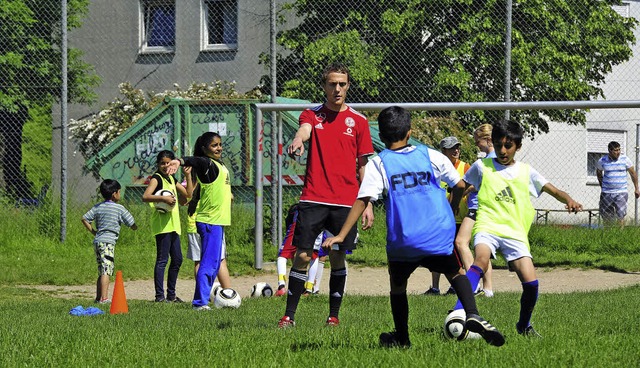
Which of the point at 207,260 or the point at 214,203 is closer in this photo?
the point at 207,260

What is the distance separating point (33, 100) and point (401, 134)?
1155 cm

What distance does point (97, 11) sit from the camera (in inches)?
961

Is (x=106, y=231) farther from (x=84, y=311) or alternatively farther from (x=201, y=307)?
(x=201, y=307)

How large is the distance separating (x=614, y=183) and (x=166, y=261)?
7.64 metres

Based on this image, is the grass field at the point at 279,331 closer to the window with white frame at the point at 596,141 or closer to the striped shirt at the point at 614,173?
the striped shirt at the point at 614,173

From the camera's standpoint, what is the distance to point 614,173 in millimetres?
16141

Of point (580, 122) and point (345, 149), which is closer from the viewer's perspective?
point (345, 149)

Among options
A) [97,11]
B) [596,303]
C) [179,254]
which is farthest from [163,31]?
[596,303]

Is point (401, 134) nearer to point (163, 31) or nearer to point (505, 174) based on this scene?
point (505, 174)

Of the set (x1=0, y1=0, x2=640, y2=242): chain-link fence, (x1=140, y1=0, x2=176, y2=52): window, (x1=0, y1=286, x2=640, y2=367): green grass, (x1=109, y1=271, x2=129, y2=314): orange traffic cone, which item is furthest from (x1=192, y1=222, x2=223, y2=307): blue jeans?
(x1=140, y1=0, x2=176, y2=52): window

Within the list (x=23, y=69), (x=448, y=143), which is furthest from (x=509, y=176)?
(x=23, y=69)

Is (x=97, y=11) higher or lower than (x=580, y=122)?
higher

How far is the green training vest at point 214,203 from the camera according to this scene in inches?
392

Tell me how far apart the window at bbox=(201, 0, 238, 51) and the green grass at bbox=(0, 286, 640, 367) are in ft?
40.1
